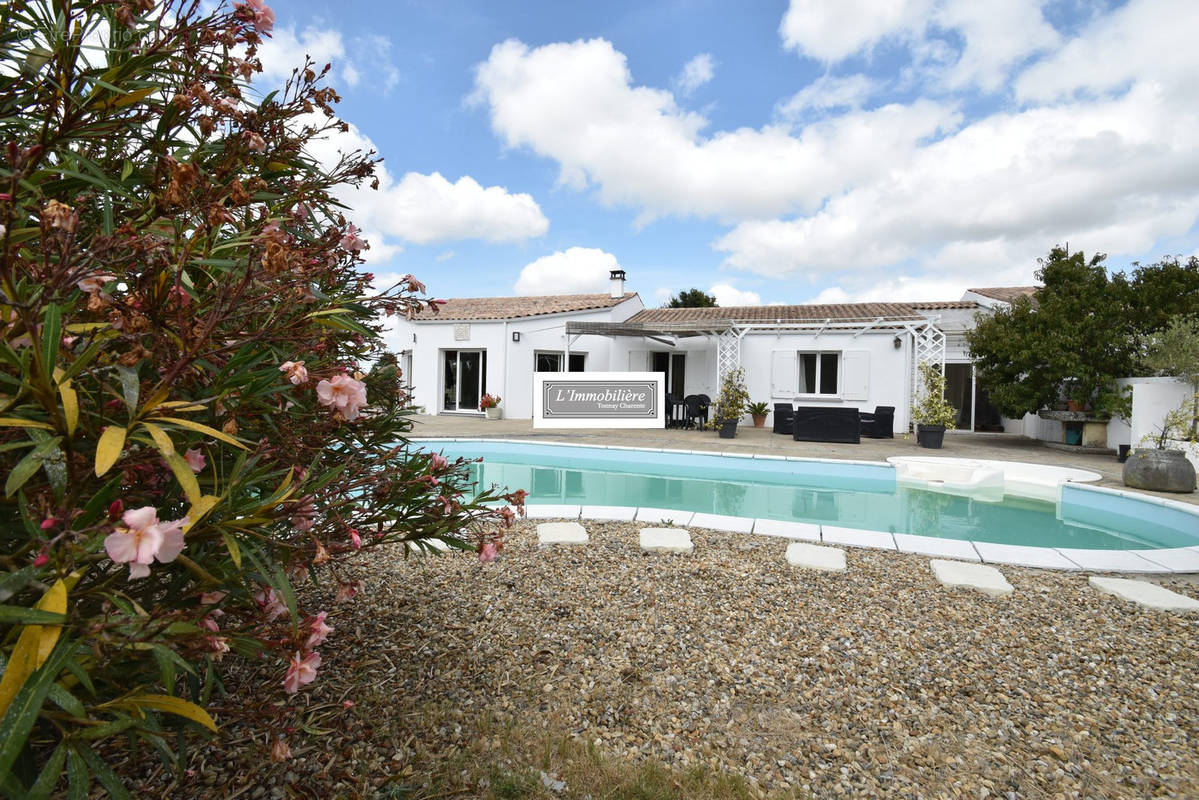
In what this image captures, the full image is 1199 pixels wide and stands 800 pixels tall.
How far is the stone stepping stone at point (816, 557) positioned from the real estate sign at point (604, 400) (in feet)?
40.6

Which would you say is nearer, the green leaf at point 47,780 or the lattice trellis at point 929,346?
the green leaf at point 47,780

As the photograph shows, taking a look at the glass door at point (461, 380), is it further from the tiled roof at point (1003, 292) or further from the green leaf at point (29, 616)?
the green leaf at point (29, 616)

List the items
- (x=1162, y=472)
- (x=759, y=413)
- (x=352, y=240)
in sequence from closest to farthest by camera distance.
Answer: (x=352, y=240), (x=1162, y=472), (x=759, y=413)

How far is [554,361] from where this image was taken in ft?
67.7

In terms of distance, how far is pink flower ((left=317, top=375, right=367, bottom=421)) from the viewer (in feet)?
4.25

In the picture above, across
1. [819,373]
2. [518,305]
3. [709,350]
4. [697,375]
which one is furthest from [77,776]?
[518,305]

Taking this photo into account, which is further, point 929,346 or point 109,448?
point 929,346

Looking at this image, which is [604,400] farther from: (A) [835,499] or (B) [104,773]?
(B) [104,773]

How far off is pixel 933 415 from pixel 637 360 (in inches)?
376

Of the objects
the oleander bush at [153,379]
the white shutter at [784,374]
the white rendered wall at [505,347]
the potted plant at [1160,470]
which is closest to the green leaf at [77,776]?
the oleander bush at [153,379]

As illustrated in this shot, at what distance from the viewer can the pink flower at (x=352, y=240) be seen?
1.89 metres

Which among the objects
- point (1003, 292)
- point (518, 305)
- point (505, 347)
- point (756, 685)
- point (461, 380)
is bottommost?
point (756, 685)

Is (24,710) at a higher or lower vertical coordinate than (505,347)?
lower

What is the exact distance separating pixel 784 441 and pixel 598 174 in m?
12.5
